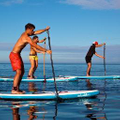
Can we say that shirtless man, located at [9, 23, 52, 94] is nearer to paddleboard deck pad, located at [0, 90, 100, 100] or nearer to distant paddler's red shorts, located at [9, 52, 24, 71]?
distant paddler's red shorts, located at [9, 52, 24, 71]

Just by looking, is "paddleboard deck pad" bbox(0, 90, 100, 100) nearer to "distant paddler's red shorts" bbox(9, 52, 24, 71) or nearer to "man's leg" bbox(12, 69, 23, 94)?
"man's leg" bbox(12, 69, 23, 94)

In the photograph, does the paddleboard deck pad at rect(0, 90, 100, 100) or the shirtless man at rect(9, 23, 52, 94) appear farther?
the shirtless man at rect(9, 23, 52, 94)

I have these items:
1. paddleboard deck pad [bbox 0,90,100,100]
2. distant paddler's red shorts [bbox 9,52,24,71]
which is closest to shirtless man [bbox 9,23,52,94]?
distant paddler's red shorts [bbox 9,52,24,71]

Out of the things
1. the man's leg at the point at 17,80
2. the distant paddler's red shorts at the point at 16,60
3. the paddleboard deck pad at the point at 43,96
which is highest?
the distant paddler's red shorts at the point at 16,60

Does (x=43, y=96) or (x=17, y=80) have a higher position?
(x=17, y=80)

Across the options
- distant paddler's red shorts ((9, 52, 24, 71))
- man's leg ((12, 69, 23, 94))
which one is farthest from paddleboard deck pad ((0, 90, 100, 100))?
distant paddler's red shorts ((9, 52, 24, 71))

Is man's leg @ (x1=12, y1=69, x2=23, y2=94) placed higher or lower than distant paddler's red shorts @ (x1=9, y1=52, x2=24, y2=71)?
lower

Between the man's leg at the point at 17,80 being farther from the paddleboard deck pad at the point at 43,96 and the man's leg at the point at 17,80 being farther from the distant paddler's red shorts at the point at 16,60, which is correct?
the paddleboard deck pad at the point at 43,96

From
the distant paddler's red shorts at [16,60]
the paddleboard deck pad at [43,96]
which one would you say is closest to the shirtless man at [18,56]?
the distant paddler's red shorts at [16,60]

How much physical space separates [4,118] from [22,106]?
127 centimetres

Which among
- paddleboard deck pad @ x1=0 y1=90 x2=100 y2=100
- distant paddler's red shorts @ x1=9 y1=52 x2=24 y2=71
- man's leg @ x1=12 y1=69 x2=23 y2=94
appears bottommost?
paddleboard deck pad @ x1=0 y1=90 x2=100 y2=100

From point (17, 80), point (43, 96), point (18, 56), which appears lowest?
point (43, 96)

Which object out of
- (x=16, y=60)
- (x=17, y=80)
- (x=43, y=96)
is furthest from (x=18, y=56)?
(x=43, y=96)

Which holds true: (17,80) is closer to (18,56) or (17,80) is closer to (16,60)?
(16,60)
